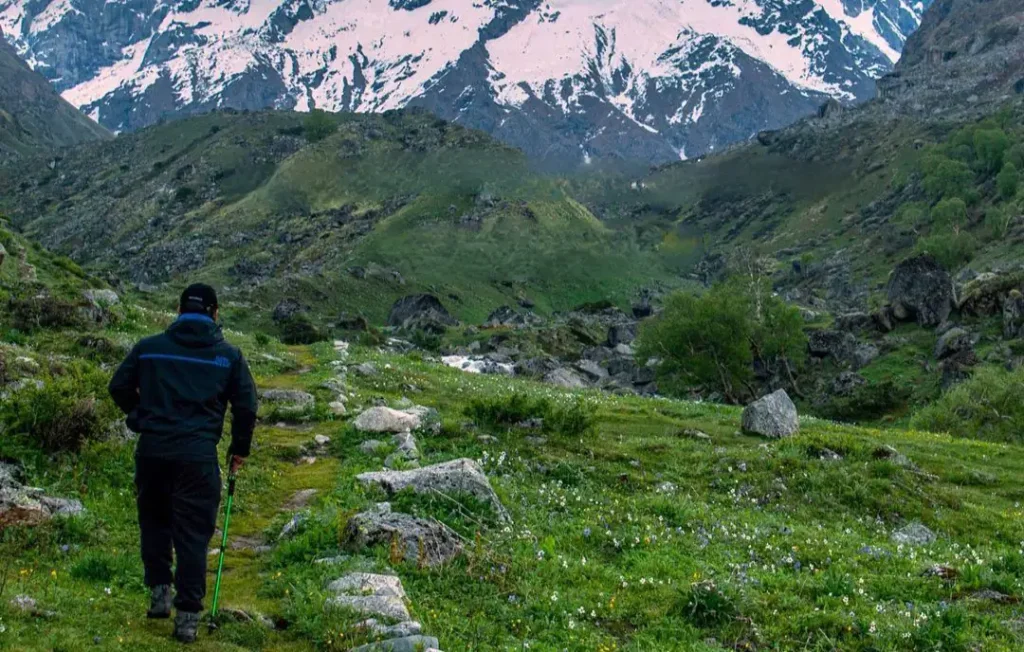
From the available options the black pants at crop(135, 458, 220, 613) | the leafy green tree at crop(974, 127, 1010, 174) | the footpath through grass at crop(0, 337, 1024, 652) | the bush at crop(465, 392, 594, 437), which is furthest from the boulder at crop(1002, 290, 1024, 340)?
the leafy green tree at crop(974, 127, 1010, 174)

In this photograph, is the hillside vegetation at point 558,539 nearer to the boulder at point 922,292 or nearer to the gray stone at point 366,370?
the gray stone at point 366,370

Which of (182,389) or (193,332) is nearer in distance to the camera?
(182,389)

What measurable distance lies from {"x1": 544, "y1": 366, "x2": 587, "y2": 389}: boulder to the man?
5163cm

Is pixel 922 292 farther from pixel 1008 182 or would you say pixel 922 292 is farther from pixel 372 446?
pixel 1008 182

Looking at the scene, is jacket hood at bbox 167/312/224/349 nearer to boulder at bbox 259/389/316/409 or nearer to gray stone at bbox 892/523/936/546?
gray stone at bbox 892/523/936/546

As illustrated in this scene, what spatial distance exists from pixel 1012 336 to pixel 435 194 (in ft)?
465

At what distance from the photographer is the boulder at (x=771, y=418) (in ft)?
80.0

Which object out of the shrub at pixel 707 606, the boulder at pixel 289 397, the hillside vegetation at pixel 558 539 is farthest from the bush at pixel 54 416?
the shrub at pixel 707 606

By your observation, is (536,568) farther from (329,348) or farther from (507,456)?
(329,348)

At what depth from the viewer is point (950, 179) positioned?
162 meters

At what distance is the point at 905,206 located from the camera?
176 m

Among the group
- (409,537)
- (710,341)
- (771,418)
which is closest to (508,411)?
(771,418)

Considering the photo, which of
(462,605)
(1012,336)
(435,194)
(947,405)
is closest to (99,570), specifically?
(462,605)

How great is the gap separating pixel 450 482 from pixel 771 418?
14826mm
